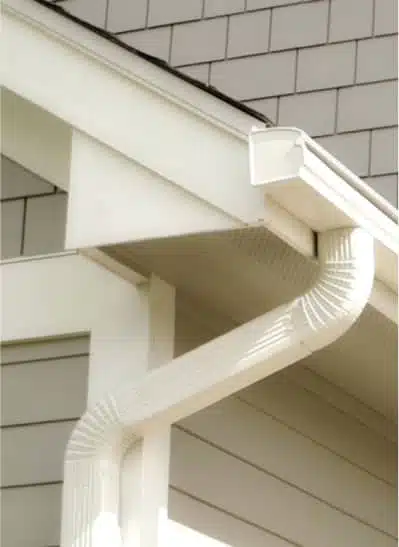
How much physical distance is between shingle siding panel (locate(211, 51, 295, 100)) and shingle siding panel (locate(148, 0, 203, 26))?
29 cm

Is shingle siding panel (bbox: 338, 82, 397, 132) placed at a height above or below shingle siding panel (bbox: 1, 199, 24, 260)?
above

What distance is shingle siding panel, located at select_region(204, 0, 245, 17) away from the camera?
6.36m

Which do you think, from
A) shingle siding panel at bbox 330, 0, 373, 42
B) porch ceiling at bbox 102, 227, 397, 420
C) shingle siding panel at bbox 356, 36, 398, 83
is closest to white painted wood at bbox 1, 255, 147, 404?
porch ceiling at bbox 102, 227, 397, 420

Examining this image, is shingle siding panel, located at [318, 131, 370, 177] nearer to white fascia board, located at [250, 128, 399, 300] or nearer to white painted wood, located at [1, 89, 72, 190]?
white painted wood, located at [1, 89, 72, 190]

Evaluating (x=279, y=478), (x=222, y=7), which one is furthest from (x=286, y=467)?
(x=222, y=7)

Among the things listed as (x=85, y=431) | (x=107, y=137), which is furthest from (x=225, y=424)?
(x=107, y=137)

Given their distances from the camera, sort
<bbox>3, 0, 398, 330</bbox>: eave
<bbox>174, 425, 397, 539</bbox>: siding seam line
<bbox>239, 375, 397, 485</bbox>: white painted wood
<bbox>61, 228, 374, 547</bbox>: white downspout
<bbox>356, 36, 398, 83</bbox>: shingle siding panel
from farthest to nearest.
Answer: <bbox>356, 36, 398, 83</bbox>: shingle siding panel → <bbox>239, 375, 397, 485</bbox>: white painted wood → <bbox>174, 425, 397, 539</bbox>: siding seam line → <bbox>61, 228, 374, 547</bbox>: white downspout → <bbox>3, 0, 398, 330</bbox>: eave

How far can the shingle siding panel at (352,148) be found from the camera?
19.3 ft

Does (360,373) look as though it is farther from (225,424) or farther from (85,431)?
(85,431)

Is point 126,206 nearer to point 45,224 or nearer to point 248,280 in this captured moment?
point 248,280

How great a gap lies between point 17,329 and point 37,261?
226 mm

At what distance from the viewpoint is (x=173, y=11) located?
645 centimetres

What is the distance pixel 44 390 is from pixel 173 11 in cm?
251

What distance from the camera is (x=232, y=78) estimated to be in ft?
20.5
